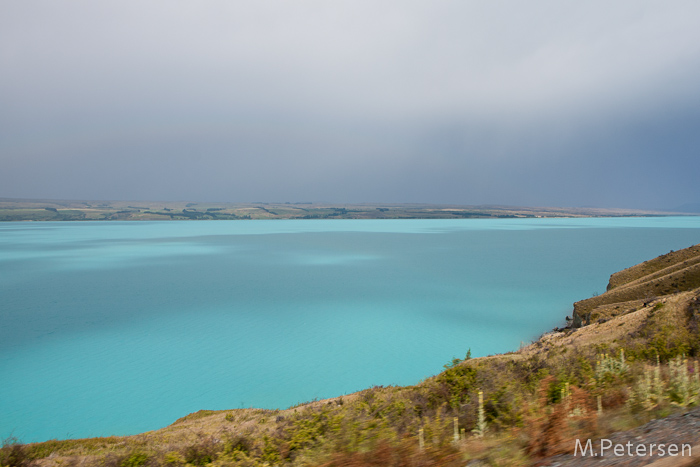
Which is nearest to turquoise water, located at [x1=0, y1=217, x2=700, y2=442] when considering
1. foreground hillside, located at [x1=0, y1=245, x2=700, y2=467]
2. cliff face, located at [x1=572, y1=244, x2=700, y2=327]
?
cliff face, located at [x1=572, y1=244, x2=700, y2=327]

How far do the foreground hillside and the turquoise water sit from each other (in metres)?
6.64

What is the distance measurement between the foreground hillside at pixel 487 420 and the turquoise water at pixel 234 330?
6.64 m

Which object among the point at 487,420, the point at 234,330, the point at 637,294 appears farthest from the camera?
the point at 234,330

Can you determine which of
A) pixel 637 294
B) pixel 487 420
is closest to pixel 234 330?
pixel 487 420

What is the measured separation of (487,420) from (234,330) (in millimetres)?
25289

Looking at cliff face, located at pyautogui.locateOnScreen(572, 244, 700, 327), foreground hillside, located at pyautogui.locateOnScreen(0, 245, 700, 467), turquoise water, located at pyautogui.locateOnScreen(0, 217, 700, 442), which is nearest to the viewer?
foreground hillside, located at pyautogui.locateOnScreen(0, 245, 700, 467)

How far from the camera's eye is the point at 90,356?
2328 cm

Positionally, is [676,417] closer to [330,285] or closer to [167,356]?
[167,356]

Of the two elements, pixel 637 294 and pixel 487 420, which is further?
pixel 637 294

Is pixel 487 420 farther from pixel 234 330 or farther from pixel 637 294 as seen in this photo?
pixel 234 330

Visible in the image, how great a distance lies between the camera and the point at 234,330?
28578 mm

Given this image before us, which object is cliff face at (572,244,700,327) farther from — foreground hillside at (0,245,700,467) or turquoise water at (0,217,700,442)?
foreground hillside at (0,245,700,467)

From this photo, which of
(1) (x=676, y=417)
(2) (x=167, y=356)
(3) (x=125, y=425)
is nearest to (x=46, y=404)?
(3) (x=125, y=425)

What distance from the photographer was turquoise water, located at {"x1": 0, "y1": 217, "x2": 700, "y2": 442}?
1853 cm
